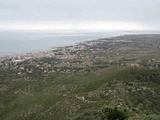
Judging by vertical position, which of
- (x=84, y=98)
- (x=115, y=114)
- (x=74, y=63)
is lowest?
(x=74, y=63)

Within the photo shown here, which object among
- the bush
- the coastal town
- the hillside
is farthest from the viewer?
the coastal town

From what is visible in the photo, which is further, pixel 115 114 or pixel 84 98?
pixel 84 98

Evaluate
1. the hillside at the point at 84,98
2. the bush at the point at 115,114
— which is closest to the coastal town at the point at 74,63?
the hillside at the point at 84,98

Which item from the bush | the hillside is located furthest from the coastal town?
the bush

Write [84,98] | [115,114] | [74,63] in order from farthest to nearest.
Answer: [74,63]
[84,98]
[115,114]

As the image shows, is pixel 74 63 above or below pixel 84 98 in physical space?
below

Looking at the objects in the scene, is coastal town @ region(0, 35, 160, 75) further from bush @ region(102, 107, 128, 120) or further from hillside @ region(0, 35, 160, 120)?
bush @ region(102, 107, 128, 120)

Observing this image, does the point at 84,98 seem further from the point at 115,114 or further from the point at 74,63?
the point at 74,63

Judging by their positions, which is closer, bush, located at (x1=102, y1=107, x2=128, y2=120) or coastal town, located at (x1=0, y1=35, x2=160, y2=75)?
bush, located at (x1=102, y1=107, x2=128, y2=120)

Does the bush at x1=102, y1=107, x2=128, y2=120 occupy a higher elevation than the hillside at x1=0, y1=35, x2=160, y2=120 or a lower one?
higher

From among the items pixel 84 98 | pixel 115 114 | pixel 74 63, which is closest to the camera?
pixel 115 114

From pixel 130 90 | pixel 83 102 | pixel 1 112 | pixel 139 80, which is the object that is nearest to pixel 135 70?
pixel 139 80

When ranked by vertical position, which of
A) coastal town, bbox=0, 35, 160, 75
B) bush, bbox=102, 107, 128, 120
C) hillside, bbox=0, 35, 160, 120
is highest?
bush, bbox=102, 107, 128, 120

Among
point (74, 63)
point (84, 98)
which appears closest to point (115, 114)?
point (84, 98)
